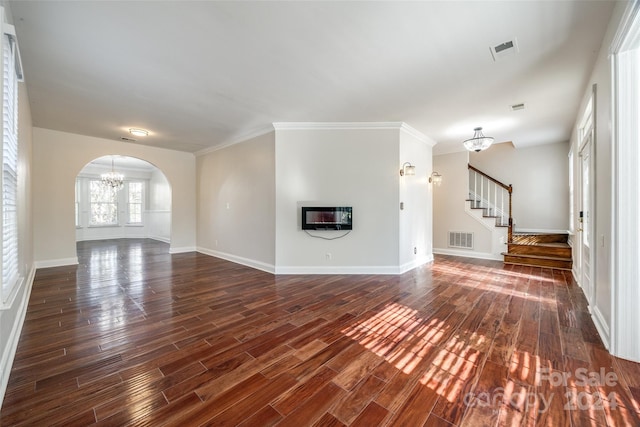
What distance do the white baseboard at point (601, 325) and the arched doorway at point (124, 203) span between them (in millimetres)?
10050

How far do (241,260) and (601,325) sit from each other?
5.37 meters

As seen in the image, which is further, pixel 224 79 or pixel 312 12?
pixel 224 79

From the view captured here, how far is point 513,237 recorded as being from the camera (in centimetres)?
600

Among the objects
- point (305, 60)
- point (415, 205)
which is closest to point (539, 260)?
point (415, 205)

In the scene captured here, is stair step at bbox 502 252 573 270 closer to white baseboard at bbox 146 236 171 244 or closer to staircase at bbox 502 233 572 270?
staircase at bbox 502 233 572 270

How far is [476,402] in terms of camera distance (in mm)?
1605

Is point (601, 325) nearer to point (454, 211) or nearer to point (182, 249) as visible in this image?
point (454, 211)

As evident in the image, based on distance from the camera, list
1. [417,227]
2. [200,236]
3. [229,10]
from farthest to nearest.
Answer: [200,236]
[417,227]
[229,10]

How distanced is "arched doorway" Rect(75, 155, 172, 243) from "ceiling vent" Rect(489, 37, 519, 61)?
30.6 feet

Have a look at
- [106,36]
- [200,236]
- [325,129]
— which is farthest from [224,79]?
[200,236]

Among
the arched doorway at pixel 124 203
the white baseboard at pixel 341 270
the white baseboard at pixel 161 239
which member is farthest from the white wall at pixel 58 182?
the white baseboard at pixel 341 270

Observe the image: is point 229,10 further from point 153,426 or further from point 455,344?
point 455,344

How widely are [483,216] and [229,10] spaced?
6394mm

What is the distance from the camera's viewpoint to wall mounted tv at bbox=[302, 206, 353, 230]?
183 inches
